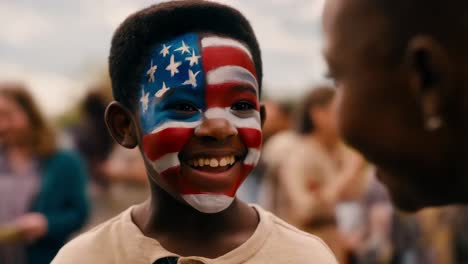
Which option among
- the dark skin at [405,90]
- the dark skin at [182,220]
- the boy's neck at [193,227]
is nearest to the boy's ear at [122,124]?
the dark skin at [182,220]

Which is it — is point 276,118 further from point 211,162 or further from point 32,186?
point 211,162

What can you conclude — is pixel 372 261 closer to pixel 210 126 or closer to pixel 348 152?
pixel 348 152

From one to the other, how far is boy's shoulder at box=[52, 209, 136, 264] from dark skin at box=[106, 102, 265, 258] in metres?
0.07

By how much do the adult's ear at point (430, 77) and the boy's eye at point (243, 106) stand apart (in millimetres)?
653

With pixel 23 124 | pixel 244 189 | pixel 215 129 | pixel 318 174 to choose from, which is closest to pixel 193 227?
pixel 215 129

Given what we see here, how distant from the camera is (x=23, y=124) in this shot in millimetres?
4305

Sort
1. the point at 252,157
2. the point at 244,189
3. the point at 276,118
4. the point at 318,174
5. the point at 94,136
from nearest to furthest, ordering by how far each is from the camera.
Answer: the point at 252,157 → the point at 318,174 → the point at 94,136 → the point at 244,189 → the point at 276,118

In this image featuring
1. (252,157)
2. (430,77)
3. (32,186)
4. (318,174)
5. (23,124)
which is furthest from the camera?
(318,174)

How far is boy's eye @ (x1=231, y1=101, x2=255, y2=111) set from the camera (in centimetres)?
214

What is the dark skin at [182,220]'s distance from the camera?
85.4 inches

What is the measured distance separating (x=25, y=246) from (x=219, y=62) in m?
2.39

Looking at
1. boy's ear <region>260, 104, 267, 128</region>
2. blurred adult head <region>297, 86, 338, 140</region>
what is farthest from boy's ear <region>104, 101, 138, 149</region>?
blurred adult head <region>297, 86, 338, 140</region>

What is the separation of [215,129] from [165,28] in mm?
322

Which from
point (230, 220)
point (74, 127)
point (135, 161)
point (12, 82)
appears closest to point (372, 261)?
point (135, 161)
